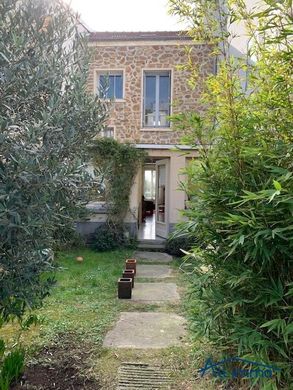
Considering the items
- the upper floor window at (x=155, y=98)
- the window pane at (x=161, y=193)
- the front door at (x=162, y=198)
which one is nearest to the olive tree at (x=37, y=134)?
the front door at (x=162, y=198)

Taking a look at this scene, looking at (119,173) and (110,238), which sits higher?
(119,173)

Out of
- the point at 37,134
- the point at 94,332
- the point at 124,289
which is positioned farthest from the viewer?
the point at 124,289

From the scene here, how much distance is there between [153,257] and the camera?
33.7ft

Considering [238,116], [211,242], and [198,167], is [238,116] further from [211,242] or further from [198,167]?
[211,242]

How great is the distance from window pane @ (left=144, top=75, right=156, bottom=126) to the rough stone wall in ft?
0.97

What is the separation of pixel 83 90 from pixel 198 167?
129 centimetres

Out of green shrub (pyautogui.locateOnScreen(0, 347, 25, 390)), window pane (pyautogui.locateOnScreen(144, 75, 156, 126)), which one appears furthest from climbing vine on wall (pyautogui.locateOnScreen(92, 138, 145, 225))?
green shrub (pyautogui.locateOnScreen(0, 347, 25, 390))

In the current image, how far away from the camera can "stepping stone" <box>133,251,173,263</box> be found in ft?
32.3

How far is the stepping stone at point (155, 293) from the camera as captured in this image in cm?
619

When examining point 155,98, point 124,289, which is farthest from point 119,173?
point 124,289

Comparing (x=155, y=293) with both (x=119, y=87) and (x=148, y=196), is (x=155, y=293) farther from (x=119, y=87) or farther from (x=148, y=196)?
(x=148, y=196)

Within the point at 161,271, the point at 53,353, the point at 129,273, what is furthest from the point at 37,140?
the point at 161,271
